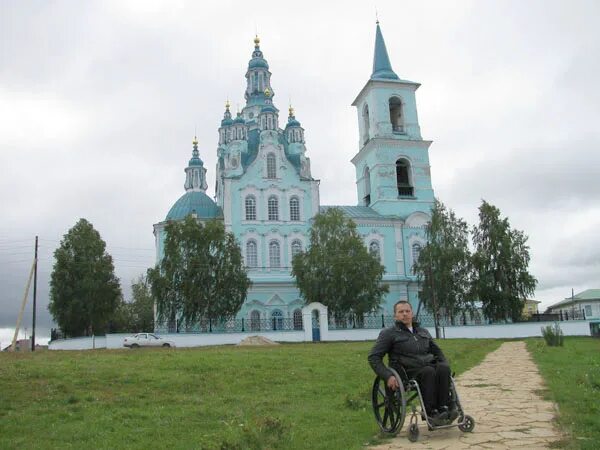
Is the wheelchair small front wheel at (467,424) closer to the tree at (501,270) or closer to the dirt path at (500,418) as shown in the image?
the dirt path at (500,418)

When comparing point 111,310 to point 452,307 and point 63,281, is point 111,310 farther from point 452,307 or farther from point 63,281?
point 452,307

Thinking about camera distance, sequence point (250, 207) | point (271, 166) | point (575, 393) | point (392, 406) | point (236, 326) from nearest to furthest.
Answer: point (392, 406), point (575, 393), point (236, 326), point (250, 207), point (271, 166)

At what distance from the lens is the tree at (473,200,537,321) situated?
40531 millimetres

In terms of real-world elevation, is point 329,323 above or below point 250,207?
below

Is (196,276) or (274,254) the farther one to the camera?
(274,254)

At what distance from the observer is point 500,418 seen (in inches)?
306

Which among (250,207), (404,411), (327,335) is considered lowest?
(404,411)

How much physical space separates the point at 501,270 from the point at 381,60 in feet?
69.3

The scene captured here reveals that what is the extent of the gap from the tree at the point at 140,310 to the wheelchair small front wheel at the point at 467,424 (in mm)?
58384

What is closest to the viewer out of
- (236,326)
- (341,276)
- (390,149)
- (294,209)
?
(341,276)

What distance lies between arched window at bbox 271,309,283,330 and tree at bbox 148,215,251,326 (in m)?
5.51

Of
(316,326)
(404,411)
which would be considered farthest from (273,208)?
(404,411)

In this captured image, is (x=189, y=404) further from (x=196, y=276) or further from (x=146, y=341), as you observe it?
(x=196, y=276)

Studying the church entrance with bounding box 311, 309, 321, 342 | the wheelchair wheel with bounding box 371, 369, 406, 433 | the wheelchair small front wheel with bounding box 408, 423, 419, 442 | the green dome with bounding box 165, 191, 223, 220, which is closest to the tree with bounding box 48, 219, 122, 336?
the green dome with bounding box 165, 191, 223, 220
